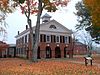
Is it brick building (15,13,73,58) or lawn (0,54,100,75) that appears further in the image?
brick building (15,13,73,58)

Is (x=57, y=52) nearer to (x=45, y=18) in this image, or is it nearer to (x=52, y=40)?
(x=52, y=40)

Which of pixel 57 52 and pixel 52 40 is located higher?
pixel 52 40

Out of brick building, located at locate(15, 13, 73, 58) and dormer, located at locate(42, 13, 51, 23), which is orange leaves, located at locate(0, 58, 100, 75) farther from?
dormer, located at locate(42, 13, 51, 23)

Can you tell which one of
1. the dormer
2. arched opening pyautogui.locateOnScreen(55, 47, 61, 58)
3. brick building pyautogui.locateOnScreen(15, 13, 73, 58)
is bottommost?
arched opening pyautogui.locateOnScreen(55, 47, 61, 58)

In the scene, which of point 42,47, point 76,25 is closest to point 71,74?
point 42,47

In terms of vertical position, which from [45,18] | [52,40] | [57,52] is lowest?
[57,52]

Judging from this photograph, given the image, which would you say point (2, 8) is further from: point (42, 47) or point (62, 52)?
point (62, 52)

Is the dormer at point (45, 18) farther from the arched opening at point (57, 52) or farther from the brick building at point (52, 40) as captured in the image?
the arched opening at point (57, 52)

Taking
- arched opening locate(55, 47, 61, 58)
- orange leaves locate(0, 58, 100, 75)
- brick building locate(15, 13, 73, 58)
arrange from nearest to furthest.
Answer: orange leaves locate(0, 58, 100, 75), brick building locate(15, 13, 73, 58), arched opening locate(55, 47, 61, 58)

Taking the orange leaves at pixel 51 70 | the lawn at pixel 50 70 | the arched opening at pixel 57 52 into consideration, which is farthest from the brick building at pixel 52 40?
the orange leaves at pixel 51 70

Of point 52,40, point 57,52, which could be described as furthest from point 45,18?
point 57,52

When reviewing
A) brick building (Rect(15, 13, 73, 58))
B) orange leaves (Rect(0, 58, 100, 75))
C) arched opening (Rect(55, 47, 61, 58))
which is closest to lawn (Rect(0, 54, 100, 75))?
orange leaves (Rect(0, 58, 100, 75))

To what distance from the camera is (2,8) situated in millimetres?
31562

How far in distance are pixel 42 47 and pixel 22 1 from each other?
86.8 ft
